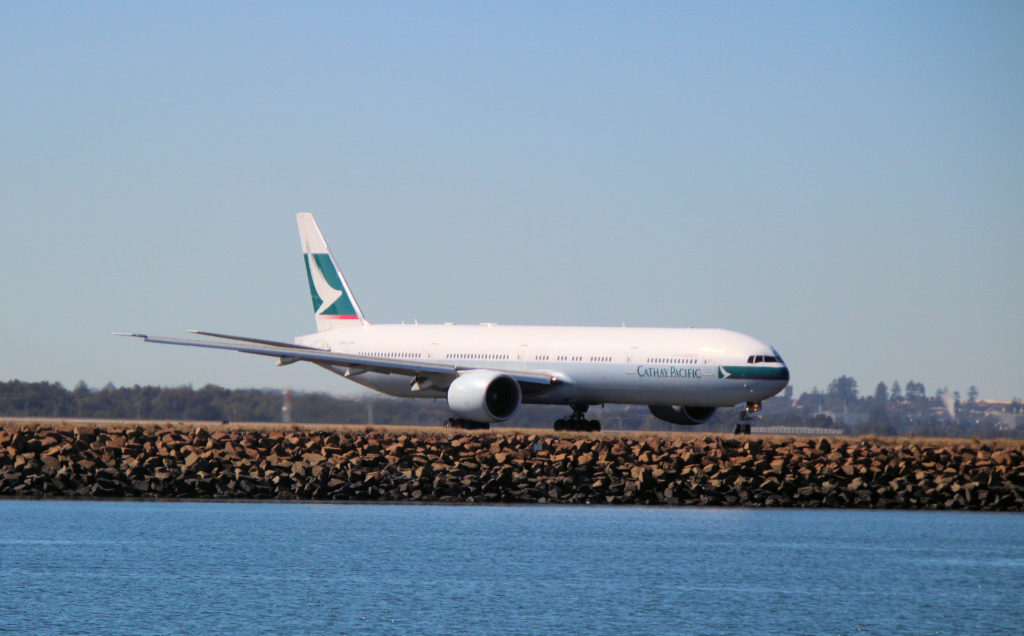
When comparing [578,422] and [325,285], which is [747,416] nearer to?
[578,422]

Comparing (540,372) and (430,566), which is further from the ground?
(540,372)

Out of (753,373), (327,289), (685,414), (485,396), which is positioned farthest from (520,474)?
(327,289)

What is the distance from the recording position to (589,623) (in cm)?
2506

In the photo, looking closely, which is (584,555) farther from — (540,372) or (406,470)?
(540,372)

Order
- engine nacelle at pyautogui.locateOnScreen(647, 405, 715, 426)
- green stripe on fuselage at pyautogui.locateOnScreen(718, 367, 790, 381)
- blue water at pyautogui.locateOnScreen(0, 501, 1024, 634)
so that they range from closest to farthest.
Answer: blue water at pyautogui.locateOnScreen(0, 501, 1024, 634) → green stripe on fuselage at pyautogui.locateOnScreen(718, 367, 790, 381) → engine nacelle at pyautogui.locateOnScreen(647, 405, 715, 426)

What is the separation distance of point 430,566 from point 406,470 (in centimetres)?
1156

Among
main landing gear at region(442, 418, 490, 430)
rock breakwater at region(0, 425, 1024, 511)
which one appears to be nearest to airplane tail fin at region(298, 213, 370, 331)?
main landing gear at region(442, 418, 490, 430)

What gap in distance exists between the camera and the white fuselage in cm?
4972

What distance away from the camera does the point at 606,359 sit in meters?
51.8

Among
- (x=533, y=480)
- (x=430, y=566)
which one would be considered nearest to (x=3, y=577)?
(x=430, y=566)

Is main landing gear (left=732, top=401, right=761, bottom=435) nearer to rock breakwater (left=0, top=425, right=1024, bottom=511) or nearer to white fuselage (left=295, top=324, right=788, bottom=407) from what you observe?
white fuselage (left=295, top=324, right=788, bottom=407)

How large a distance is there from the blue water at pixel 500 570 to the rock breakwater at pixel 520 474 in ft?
3.73

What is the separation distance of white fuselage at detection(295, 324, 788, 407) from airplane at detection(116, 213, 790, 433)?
4 centimetres

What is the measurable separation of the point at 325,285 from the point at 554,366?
13771 millimetres
